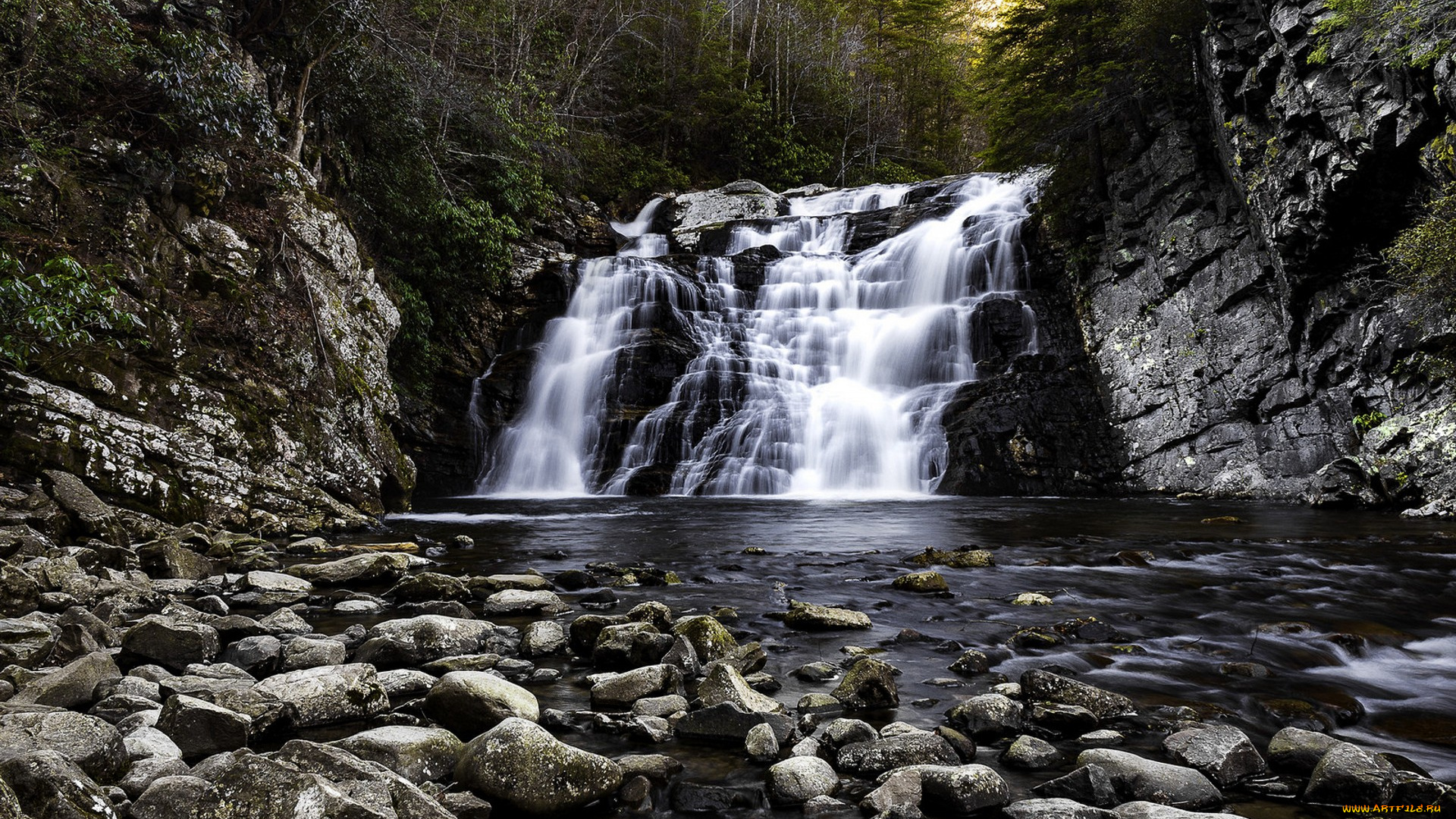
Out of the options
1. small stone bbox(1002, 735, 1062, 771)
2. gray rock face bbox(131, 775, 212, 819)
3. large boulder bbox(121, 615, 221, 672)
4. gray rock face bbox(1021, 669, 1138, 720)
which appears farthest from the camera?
large boulder bbox(121, 615, 221, 672)

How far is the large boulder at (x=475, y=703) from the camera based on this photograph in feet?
10.2

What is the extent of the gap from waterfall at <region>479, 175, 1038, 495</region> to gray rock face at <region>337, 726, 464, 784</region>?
13192mm

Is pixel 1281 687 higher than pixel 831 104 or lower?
lower

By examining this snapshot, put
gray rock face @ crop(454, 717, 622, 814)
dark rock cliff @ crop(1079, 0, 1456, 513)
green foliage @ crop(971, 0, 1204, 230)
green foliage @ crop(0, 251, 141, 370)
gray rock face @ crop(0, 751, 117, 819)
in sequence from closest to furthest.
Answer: gray rock face @ crop(0, 751, 117, 819), gray rock face @ crop(454, 717, 622, 814), green foliage @ crop(0, 251, 141, 370), dark rock cliff @ crop(1079, 0, 1456, 513), green foliage @ crop(971, 0, 1204, 230)

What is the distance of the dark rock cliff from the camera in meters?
11.4

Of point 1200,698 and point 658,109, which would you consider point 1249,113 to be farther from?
point 658,109

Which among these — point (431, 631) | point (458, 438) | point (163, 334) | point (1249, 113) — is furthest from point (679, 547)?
point (1249, 113)

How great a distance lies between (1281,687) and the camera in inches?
156

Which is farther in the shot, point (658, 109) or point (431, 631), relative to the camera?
point (658, 109)

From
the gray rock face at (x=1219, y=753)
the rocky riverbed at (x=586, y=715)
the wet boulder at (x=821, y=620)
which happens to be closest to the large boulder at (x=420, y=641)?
the rocky riverbed at (x=586, y=715)

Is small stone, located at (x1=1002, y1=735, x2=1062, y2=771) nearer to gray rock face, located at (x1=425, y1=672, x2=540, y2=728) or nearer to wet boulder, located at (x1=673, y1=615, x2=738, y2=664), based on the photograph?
wet boulder, located at (x1=673, y1=615, x2=738, y2=664)

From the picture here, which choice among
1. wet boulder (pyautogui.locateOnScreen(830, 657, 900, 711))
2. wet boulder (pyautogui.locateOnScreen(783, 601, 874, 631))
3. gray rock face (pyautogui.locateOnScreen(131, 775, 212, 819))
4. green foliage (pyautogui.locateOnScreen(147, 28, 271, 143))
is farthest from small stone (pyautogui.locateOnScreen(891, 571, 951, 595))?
green foliage (pyautogui.locateOnScreen(147, 28, 271, 143))

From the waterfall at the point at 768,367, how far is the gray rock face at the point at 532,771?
13313 millimetres

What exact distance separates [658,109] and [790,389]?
19744 millimetres
